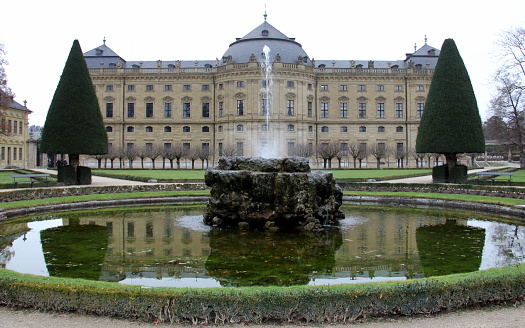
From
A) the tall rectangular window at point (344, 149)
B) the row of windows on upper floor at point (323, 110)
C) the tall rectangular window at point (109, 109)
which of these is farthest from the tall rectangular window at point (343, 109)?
the tall rectangular window at point (109, 109)

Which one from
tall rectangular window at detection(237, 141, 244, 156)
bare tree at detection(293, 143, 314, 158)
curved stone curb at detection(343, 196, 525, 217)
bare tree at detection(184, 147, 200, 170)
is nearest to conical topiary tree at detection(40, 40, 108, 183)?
curved stone curb at detection(343, 196, 525, 217)

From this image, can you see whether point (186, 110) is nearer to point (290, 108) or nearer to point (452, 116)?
point (290, 108)

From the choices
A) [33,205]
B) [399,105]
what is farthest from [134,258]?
[399,105]

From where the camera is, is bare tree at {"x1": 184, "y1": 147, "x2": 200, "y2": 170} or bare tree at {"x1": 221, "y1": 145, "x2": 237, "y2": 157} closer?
bare tree at {"x1": 184, "y1": 147, "x2": 200, "y2": 170}

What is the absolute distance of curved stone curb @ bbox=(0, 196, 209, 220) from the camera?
14.7m

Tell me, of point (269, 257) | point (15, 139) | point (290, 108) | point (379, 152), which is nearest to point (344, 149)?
point (379, 152)

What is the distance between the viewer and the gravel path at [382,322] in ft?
17.6

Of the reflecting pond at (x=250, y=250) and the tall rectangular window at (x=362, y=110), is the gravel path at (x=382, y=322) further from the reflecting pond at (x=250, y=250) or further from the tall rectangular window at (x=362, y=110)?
the tall rectangular window at (x=362, y=110)

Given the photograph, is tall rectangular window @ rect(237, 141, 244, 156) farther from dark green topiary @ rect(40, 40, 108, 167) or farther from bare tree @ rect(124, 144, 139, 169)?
dark green topiary @ rect(40, 40, 108, 167)

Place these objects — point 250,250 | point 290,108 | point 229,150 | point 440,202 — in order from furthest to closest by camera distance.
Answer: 1. point 290,108
2. point 229,150
3. point 440,202
4. point 250,250

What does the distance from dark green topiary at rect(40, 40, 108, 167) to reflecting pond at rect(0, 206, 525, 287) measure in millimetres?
10730

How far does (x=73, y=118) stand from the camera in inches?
966

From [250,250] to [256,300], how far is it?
4401mm

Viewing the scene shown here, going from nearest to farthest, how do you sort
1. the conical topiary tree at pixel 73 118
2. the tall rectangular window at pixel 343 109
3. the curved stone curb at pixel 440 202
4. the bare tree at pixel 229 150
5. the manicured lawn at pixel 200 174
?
the curved stone curb at pixel 440 202 → the conical topiary tree at pixel 73 118 → the manicured lawn at pixel 200 174 → the bare tree at pixel 229 150 → the tall rectangular window at pixel 343 109
